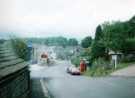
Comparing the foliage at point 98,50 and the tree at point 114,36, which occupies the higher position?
the tree at point 114,36

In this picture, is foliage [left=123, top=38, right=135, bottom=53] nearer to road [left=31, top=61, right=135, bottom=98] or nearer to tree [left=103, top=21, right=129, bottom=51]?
tree [left=103, top=21, right=129, bottom=51]

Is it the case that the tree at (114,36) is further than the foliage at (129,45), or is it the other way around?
the foliage at (129,45)

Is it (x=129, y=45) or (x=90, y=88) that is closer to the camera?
(x=90, y=88)

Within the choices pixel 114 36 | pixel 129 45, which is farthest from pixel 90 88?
pixel 129 45

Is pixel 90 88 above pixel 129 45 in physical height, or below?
below

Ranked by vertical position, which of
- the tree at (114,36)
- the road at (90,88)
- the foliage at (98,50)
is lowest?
the road at (90,88)

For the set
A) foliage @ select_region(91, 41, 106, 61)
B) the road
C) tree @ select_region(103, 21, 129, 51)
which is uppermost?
→ tree @ select_region(103, 21, 129, 51)

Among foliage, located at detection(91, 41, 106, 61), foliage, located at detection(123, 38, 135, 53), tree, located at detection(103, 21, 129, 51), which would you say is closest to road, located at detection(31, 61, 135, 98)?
tree, located at detection(103, 21, 129, 51)

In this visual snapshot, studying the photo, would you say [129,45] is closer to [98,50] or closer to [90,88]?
[98,50]

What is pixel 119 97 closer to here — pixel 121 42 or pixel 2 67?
pixel 2 67

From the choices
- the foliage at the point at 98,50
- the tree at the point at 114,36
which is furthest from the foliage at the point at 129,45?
the foliage at the point at 98,50

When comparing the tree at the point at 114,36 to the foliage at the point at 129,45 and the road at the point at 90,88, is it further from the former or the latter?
the road at the point at 90,88

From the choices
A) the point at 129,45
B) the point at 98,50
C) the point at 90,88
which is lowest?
the point at 90,88

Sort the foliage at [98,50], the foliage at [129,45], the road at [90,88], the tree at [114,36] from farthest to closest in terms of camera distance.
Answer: the foliage at [98,50] < the foliage at [129,45] < the tree at [114,36] < the road at [90,88]
